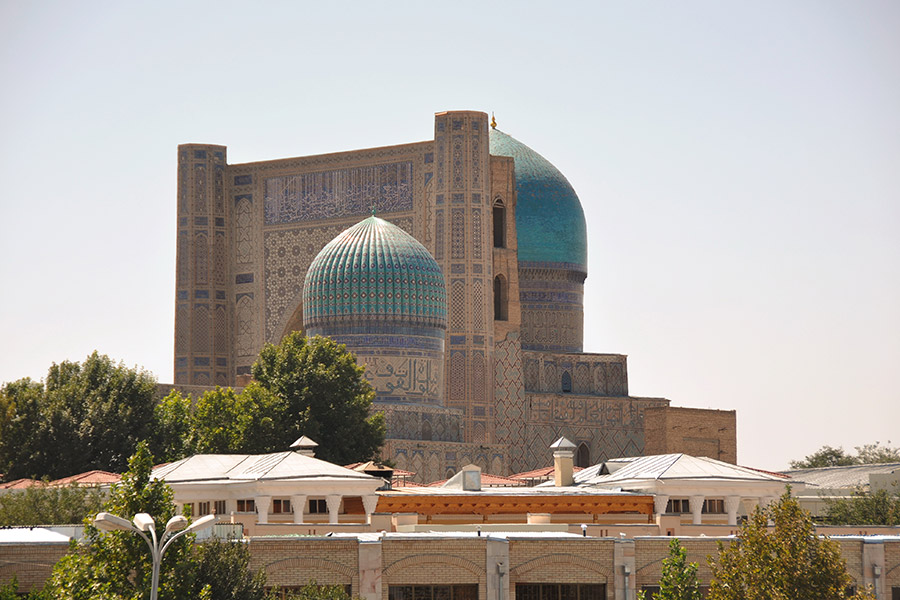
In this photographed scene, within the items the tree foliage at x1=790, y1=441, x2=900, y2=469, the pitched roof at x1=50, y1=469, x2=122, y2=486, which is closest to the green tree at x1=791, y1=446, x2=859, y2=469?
the tree foliage at x1=790, y1=441, x2=900, y2=469

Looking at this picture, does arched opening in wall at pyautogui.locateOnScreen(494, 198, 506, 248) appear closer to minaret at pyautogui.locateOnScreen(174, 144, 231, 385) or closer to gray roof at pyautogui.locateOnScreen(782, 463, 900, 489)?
minaret at pyautogui.locateOnScreen(174, 144, 231, 385)

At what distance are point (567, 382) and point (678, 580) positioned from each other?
31.8m

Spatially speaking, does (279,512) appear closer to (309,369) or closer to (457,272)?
(309,369)

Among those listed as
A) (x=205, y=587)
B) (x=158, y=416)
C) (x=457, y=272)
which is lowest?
(x=205, y=587)

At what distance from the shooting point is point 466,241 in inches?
2018

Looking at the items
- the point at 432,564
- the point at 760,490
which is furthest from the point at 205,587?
the point at 760,490

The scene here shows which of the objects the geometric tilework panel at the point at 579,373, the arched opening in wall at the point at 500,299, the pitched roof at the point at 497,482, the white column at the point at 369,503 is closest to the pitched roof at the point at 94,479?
the pitched roof at the point at 497,482

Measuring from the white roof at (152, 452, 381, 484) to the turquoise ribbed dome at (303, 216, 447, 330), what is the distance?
16.2 meters

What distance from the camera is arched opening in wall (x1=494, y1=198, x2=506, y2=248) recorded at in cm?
5378

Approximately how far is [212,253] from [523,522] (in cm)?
2629

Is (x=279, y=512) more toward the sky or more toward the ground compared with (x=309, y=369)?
more toward the ground

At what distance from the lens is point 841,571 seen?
24.1m

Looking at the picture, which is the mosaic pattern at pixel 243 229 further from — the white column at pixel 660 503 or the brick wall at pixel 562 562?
the brick wall at pixel 562 562

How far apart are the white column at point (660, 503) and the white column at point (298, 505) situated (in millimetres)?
5624
